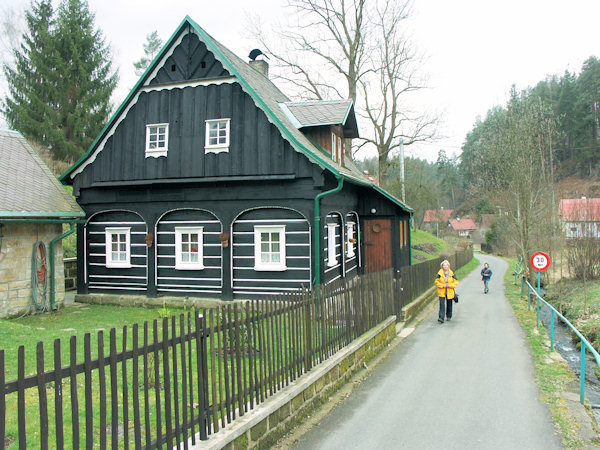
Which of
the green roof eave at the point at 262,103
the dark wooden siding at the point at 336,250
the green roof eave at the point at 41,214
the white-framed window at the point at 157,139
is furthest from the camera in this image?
the white-framed window at the point at 157,139

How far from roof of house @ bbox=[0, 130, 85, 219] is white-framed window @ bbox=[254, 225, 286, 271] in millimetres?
5628

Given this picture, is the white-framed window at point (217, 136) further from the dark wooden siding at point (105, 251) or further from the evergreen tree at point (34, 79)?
the evergreen tree at point (34, 79)

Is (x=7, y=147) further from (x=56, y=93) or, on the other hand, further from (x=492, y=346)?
(x=56, y=93)

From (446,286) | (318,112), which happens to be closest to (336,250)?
(446,286)

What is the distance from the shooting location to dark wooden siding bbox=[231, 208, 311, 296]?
14.0 metres

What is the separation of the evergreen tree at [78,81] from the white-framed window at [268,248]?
824 inches

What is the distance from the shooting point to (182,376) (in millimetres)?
4750

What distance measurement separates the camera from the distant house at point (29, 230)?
13.0m

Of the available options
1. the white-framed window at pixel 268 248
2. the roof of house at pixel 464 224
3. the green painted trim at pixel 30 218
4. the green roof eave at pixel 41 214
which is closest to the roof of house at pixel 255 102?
the green roof eave at pixel 41 214

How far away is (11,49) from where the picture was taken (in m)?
33.2

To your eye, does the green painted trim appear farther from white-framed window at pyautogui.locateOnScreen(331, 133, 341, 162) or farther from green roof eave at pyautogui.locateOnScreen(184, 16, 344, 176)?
white-framed window at pyautogui.locateOnScreen(331, 133, 341, 162)

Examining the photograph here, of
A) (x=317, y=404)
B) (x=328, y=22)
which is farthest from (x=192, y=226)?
(x=328, y=22)

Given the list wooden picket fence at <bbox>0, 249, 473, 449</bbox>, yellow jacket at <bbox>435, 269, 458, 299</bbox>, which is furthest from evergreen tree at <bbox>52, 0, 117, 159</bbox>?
wooden picket fence at <bbox>0, 249, 473, 449</bbox>

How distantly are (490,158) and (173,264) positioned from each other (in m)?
16.8
